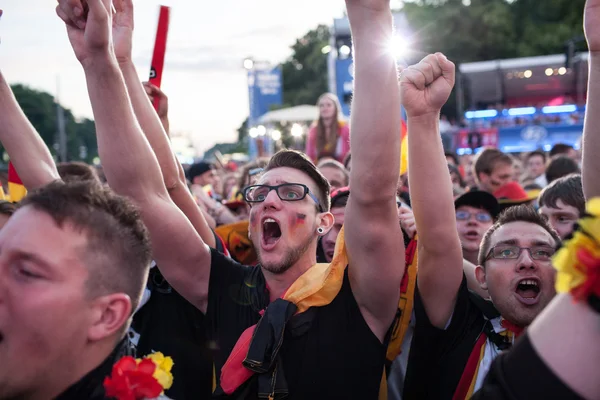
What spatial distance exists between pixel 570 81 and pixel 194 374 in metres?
26.6

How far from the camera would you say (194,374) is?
9.43ft

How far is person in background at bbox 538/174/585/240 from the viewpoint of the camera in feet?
12.1

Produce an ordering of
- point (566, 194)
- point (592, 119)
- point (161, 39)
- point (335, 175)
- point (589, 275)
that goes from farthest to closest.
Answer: point (335, 175)
point (566, 194)
point (161, 39)
point (592, 119)
point (589, 275)

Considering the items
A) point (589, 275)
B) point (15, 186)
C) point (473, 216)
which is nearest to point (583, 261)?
point (589, 275)

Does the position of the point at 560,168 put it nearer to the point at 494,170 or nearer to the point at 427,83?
the point at 494,170

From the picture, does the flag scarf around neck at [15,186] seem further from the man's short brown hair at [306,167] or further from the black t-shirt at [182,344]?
the man's short brown hair at [306,167]

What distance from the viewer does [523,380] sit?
109cm

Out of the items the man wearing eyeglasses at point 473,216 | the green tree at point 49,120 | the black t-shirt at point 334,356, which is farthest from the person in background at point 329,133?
the green tree at point 49,120

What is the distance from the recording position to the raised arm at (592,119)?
82.7 inches

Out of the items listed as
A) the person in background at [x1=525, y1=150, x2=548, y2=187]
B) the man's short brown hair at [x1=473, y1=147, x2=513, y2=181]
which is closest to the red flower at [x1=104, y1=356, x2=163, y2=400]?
the man's short brown hair at [x1=473, y1=147, x2=513, y2=181]

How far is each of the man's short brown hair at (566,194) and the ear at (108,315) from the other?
286cm

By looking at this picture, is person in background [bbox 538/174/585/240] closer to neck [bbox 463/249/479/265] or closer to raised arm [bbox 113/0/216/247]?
neck [bbox 463/249/479/265]

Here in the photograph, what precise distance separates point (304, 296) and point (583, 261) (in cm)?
144

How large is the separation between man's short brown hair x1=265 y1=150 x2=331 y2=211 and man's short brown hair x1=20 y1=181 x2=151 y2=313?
1134 millimetres
